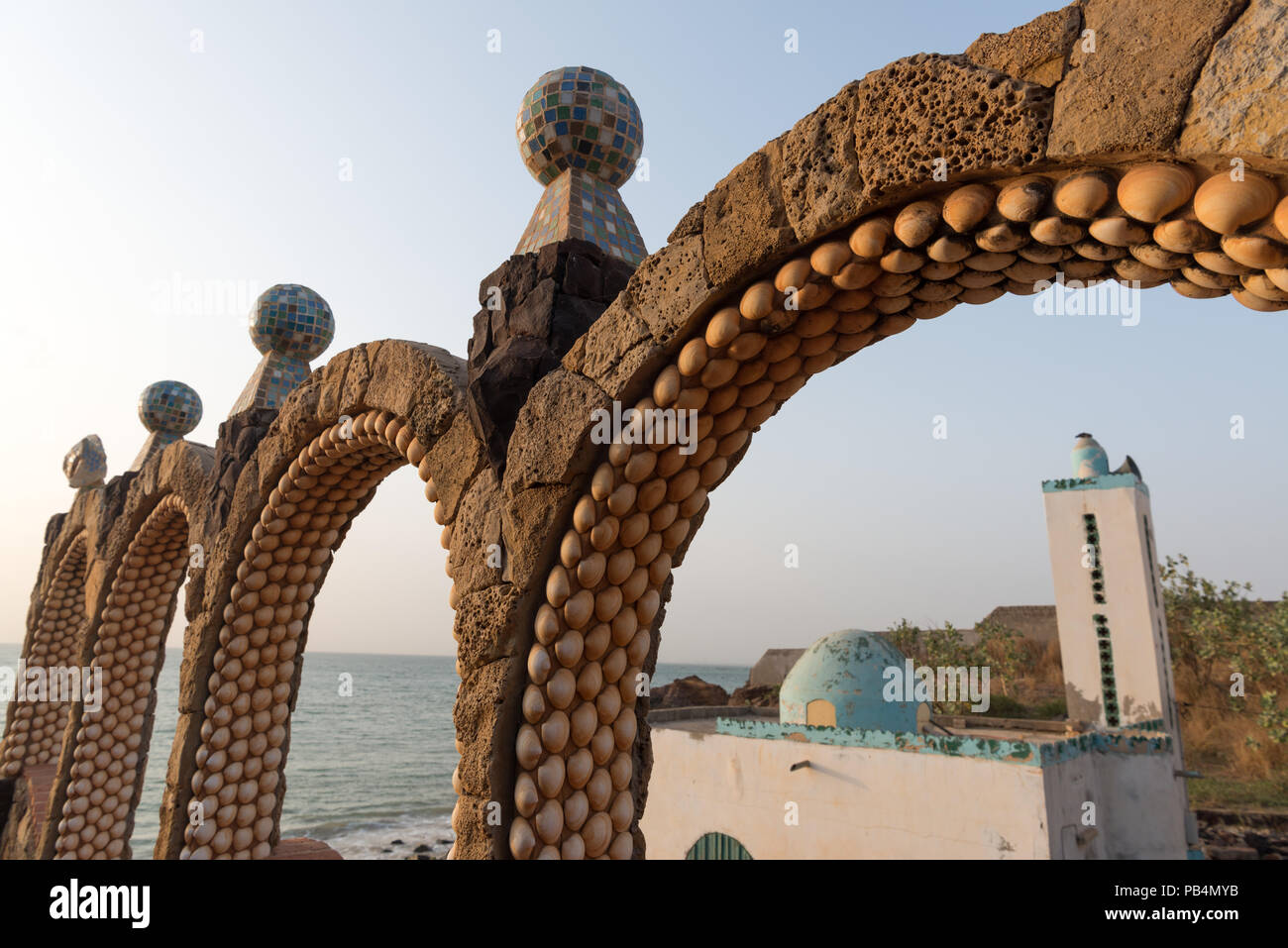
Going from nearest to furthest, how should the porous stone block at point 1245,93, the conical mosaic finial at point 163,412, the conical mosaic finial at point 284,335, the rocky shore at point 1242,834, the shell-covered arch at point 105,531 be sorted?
1. the porous stone block at point 1245,93
2. the conical mosaic finial at point 284,335
3. the shell-covered arch at point 105,531
4. the conical mosaic finial at point 163,412
5. the rocky shore at point 1242,834

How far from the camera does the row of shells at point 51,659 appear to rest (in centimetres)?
811

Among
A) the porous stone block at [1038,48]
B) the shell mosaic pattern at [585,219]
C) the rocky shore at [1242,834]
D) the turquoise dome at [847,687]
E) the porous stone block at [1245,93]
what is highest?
the shell mosaic pattern at [585,219]

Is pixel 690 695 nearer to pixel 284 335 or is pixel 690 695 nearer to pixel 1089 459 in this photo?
pixel 1089 459

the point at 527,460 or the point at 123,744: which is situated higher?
the point at 527,460

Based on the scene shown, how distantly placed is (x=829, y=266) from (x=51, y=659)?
32.9 feet

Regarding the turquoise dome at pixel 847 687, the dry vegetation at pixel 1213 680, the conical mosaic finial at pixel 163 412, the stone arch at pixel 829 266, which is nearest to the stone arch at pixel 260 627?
the stone arch at pixel 829 266

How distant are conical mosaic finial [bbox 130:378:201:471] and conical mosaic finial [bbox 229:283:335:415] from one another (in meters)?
2.39

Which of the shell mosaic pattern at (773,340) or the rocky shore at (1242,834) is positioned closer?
the shell mosaic pattern at (773,340)

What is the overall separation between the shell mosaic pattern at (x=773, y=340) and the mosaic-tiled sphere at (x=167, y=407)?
667 cm

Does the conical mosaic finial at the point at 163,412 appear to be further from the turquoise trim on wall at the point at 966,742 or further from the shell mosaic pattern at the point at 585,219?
the turquoise trim on wall at the point at 966,742
